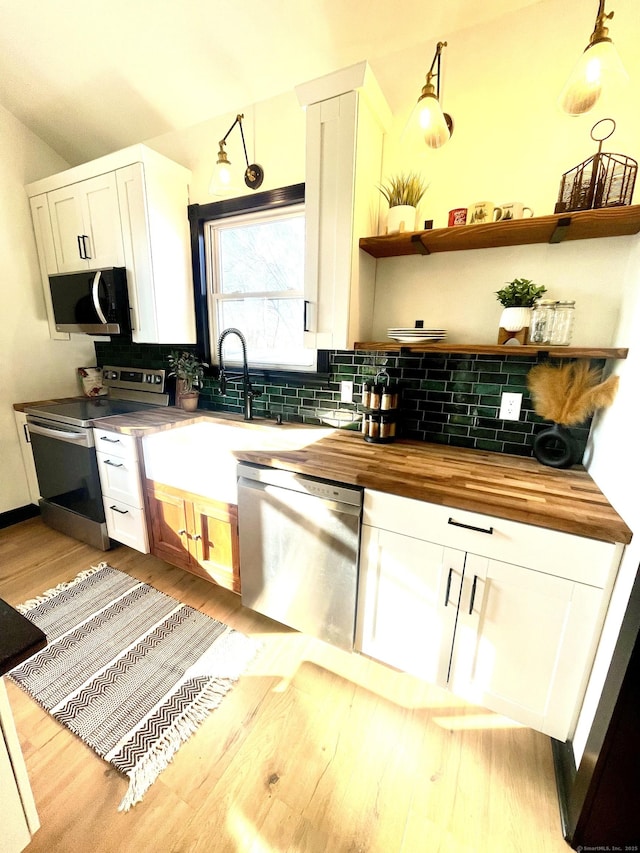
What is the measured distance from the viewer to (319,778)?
1.21 meters

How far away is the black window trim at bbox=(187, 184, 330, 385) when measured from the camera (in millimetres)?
2053

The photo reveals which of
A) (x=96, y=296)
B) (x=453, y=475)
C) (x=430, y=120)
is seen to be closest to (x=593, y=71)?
(x=430, y=120)

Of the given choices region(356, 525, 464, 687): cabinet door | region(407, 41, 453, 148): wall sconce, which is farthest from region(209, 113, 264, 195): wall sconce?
region(356, 525, 464, 687): cabinet door

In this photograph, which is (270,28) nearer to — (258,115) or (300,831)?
(258,115)

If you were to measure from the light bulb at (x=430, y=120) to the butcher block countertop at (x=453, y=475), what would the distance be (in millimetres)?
1230

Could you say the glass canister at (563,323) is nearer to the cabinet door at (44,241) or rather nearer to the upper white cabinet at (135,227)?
the upper white cabinet at (135,227)

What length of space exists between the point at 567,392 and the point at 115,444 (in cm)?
240

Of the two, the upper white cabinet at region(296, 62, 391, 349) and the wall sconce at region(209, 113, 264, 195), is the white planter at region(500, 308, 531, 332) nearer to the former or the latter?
the upper white cabinet at region(296, 62, 391, 349)

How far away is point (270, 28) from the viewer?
64.5 inches

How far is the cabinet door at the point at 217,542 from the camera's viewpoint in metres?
1.81

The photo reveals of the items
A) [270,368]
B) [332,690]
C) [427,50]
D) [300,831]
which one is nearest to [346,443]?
[270,368]

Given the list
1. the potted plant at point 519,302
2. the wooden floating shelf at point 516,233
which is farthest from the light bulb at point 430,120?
the potted plant at point 519,302

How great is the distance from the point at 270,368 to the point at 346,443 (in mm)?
809

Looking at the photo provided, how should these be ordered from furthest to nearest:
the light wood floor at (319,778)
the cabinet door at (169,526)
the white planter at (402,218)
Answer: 1. the cabinet door at (169,526)
2. the white planter at (402,218)
3. the light wood floor at (319,778)
